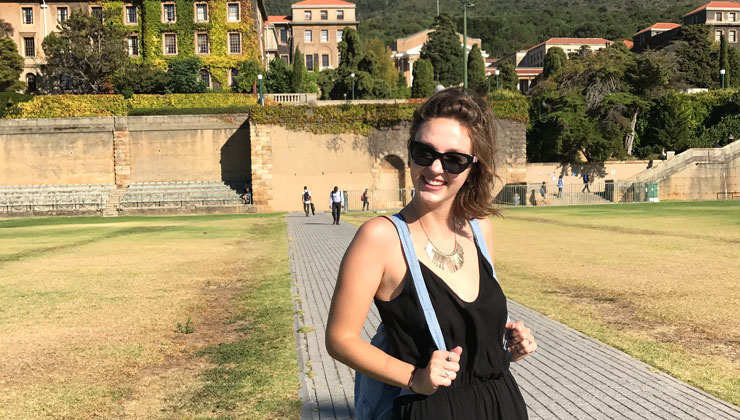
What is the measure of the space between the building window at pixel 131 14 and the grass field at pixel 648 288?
4805 cm

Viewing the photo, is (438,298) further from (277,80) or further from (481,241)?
(277,80)

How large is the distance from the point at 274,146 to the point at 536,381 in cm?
4004

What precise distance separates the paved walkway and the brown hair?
2929mm

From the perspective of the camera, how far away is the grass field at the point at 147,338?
19.2 ft

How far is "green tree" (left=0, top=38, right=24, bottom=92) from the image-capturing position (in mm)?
55594

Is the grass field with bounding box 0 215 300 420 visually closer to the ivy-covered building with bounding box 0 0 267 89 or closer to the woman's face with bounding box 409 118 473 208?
the woman's face with bounding box 409 118 473 208

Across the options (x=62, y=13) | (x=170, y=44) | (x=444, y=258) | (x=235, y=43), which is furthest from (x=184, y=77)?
(x=444, y=258)

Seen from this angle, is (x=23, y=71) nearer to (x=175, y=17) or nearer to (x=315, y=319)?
(x=175, y=17)

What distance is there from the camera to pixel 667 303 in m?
9.86

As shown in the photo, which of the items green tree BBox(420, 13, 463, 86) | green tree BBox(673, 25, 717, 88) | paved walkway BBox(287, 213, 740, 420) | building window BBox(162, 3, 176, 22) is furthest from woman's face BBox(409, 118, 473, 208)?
green tree BBox(420, 13, 463, 86)

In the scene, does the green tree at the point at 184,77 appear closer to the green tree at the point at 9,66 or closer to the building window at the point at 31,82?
the green tree at the point at 9,66

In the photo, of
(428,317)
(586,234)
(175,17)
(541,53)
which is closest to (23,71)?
(175,17)

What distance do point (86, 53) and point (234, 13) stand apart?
1309 cm

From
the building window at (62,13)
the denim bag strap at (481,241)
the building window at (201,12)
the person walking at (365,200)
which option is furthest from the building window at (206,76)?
the denim bag strap at (481,241)
